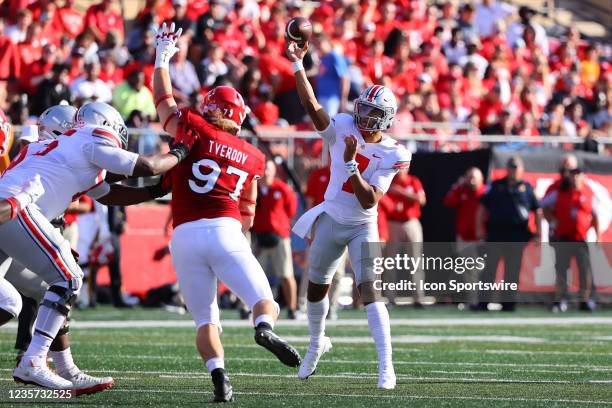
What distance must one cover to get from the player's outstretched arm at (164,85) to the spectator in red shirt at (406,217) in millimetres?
8278

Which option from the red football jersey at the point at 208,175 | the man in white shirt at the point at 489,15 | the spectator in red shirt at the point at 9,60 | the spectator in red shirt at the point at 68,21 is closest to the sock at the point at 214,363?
the red football jersey at the point at 208,175

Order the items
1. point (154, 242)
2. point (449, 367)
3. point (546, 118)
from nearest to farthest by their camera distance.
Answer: point (449, 367) < point (154, 242) < point (546, 118)

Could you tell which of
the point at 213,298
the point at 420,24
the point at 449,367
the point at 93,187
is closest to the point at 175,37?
the point at 93,187

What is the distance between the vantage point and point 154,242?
1653 cm

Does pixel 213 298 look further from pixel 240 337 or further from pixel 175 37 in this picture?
pixel 240 337

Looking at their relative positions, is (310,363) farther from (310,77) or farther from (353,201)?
(310,77)

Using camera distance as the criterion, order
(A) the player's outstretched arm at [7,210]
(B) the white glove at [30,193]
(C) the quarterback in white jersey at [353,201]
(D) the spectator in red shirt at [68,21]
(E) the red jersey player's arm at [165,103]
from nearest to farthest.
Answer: (A) the player's outstretched arm at [7,210], (B) the white glove at [30,193], (E) the red jersey player's arm at [165,103], (C) the quarterback in white jersey at [353,201], (D) the spectator in red shirt at [68,21]

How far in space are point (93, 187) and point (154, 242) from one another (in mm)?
8797

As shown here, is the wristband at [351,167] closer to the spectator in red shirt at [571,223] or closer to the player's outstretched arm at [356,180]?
the player's outstretched arm at [356,180]

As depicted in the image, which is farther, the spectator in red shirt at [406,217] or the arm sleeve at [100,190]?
the spectator in red shirt at [406,217]

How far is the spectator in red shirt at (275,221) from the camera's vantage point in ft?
50.3

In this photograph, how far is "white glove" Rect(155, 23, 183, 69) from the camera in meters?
8.12

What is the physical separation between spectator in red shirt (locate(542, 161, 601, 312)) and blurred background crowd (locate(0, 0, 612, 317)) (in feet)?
0.17

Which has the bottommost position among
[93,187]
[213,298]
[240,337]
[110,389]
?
[240,337]
